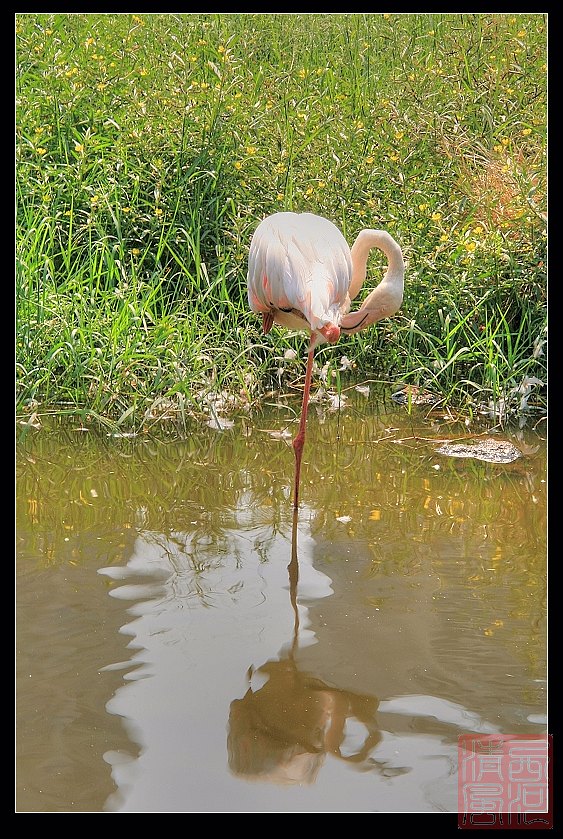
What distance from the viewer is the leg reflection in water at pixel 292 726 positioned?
2822 millimetres

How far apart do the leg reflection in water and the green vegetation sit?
2421mm

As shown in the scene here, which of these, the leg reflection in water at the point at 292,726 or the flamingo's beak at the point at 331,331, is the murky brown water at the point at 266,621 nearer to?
the leg reflection in water at the point at 292,726

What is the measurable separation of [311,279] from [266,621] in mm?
1565

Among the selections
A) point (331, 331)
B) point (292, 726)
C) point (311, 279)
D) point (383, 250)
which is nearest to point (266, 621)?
point (292, 726)

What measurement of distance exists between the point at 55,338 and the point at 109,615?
2.45 m

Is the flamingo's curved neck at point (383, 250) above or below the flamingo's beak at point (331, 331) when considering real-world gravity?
above

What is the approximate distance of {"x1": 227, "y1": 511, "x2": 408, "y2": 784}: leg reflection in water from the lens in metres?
2.82

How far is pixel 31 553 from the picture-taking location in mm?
Result: 4094

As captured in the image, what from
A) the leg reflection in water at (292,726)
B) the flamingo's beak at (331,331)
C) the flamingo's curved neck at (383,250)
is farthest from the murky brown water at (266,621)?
the flamingo's curved neck at (383,250)

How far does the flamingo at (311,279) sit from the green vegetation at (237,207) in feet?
3.15

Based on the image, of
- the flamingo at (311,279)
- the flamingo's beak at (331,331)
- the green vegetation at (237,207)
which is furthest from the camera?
the green vegetation at (237,207)

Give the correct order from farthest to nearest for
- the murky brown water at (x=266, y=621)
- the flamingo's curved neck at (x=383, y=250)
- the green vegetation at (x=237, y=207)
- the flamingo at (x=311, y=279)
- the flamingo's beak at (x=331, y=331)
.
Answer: the green vegetation at (x=237, y=207), the flamingo's curved neck at (x=383, y=250), the flamingo at (x=311, y=279), the flamingo's beak at (x=331, y=331), the murky brown water at (x=266, y=621)

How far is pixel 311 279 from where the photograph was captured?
446 centimetres

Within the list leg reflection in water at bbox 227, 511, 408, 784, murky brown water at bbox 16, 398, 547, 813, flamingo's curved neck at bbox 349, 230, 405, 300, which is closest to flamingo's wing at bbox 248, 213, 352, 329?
flamingo's curved neck at bbox 349, 230, 405, 300
